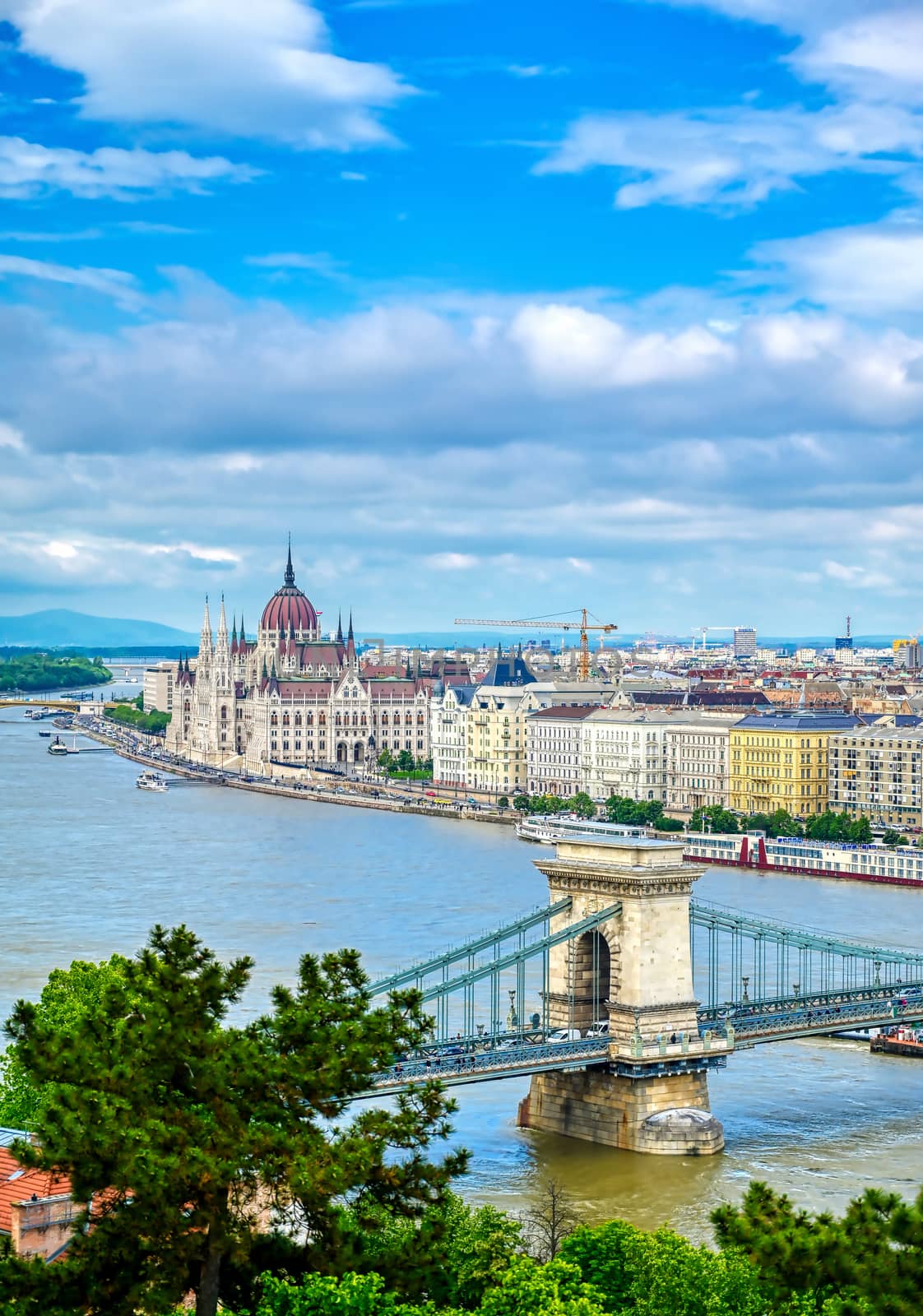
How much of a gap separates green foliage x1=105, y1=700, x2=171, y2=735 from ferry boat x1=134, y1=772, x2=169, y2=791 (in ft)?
125

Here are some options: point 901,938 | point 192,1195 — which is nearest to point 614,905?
point 192,1195

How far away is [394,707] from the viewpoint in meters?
97.6

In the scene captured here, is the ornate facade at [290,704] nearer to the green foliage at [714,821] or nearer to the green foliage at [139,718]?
the green foliage at [139,718]

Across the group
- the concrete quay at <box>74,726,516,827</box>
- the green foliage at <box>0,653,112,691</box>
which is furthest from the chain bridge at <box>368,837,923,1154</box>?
the green foliage at <box>0,653,112,691</box>

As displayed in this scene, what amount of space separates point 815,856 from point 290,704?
46343mm

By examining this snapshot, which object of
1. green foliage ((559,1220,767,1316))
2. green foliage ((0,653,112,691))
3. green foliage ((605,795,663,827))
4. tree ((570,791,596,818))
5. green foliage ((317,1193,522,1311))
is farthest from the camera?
green foliage ((0,653,112,691))

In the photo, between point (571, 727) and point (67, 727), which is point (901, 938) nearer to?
point (571, 727)

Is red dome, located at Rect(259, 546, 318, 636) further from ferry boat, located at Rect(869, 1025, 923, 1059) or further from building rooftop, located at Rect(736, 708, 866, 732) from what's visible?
ferry boat, located at Rect(869, 1025, 923, 1059)

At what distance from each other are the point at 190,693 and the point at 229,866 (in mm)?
66308

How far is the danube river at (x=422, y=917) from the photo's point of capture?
22.1 m

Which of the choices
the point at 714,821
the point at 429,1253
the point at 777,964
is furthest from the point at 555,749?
the point at 429,1253

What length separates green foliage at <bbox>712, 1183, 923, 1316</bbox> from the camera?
11453 millimetres

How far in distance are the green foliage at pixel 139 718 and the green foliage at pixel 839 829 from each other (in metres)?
65.9

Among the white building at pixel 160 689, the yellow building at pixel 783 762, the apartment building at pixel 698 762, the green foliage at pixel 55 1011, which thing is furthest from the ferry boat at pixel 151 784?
the green foliage at pixel 55 1011
